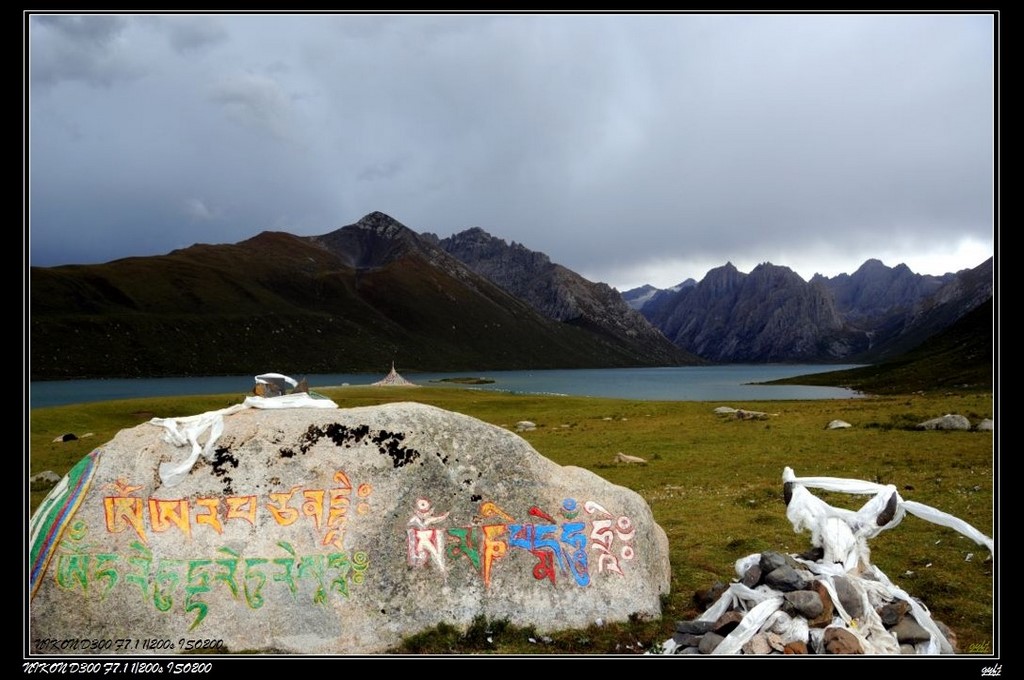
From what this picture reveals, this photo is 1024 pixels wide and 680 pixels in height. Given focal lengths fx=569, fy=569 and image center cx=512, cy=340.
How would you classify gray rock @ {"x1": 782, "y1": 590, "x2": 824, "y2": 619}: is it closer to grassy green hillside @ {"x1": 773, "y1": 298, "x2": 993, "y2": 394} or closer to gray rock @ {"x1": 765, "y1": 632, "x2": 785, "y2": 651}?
gray rock @ {"x1": 765, "y1": 632, "x2": 785, "y2": 651}

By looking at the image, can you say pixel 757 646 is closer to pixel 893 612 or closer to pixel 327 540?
pixel 893 612

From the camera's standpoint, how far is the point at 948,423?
38.6 meters

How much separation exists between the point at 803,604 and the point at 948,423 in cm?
3834

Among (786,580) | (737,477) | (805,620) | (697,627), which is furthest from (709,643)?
(737,477)

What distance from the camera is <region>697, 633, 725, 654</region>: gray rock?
930cm

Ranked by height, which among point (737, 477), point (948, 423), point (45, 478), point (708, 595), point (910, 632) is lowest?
point (737, 477)

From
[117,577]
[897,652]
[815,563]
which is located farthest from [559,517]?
[117,577]

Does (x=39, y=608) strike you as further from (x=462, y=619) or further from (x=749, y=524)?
(x=749, y=524)

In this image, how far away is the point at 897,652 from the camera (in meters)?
9.38

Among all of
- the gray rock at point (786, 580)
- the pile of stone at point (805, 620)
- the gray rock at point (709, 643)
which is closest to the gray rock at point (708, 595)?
the pile of stone at point (805, 620)

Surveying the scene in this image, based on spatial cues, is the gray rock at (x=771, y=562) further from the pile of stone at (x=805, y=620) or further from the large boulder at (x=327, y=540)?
the large boulder at (x=327, y=540)

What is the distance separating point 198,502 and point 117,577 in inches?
71.1

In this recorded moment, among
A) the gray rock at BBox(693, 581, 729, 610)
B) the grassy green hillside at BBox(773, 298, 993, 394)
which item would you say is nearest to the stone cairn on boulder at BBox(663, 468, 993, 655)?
the gray rock at BBox(693, 581, 729, 610)

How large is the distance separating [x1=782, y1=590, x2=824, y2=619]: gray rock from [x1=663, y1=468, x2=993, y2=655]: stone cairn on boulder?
2 cm
